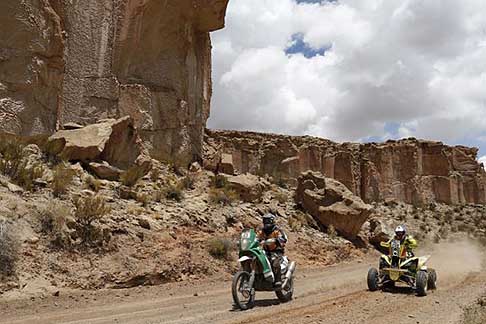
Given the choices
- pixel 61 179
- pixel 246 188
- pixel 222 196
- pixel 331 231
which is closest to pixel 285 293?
pixel 61 179

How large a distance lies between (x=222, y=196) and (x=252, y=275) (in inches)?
394

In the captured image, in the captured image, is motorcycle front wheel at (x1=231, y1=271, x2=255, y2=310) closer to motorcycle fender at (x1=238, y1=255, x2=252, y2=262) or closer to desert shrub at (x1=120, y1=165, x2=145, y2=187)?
motorcycle fender at (x1=238, y1=255, x2=252, y2=262)

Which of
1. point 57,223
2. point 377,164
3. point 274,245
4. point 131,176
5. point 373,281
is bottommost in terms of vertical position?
point 373,281

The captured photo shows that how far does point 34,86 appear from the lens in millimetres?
17078

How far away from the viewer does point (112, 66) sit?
20.1m

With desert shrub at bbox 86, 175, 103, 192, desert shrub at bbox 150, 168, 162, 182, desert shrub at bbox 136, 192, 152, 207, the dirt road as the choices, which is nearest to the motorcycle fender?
the dirt road

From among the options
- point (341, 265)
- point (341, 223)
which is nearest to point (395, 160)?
point (341, 223)

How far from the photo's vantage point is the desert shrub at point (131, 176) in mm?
16797

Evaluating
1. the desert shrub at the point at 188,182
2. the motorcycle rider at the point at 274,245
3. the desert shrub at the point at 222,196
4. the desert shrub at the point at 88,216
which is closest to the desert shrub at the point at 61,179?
the desert shrub at the point at 88,216

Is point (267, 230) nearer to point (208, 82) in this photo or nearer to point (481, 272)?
point (481, 272)

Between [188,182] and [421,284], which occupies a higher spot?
[188,182]

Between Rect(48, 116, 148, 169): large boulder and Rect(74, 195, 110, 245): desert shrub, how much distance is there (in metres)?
3.25

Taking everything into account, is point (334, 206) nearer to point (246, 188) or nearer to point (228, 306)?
point (246, 188)

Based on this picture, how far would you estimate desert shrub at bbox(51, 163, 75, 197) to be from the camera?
13855 mm
